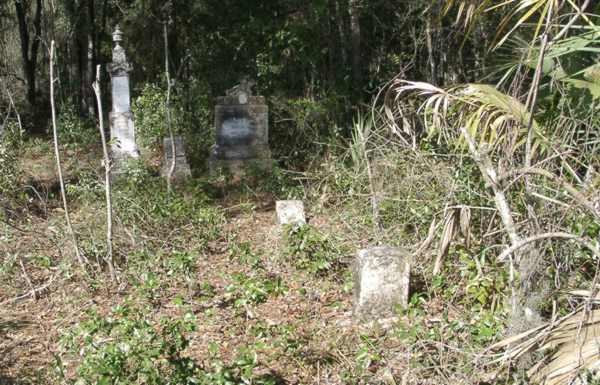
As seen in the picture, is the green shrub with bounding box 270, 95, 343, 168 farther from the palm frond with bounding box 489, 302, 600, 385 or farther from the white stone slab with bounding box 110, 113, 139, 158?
the palm frond with bounding box 489, 302, 600, 385

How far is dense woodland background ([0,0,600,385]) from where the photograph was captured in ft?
11.4

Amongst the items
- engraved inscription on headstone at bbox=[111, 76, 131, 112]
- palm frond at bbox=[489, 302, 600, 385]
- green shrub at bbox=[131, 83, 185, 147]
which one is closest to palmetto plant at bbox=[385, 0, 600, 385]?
palm frond at bbox=[489, 302, 600, 385]

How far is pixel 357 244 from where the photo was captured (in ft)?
19.9

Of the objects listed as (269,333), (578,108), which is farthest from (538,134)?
(269,333)

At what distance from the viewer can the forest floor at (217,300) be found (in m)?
3.93

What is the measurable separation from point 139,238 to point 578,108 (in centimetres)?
421

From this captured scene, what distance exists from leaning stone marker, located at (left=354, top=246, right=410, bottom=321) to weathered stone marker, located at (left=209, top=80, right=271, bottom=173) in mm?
5432

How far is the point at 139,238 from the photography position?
6168 mm

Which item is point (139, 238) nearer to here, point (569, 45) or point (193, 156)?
point (569, 45)

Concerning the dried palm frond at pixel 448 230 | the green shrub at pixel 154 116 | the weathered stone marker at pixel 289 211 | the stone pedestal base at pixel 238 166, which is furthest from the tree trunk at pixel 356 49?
the dried palm frond at pixel 448 230

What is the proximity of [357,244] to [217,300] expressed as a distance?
157 centimetres

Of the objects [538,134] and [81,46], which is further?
[81,46]

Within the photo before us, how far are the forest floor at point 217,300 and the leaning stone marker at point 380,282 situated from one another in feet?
0.45

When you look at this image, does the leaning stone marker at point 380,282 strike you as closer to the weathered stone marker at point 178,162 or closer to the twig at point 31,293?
the twig at point 31,293
